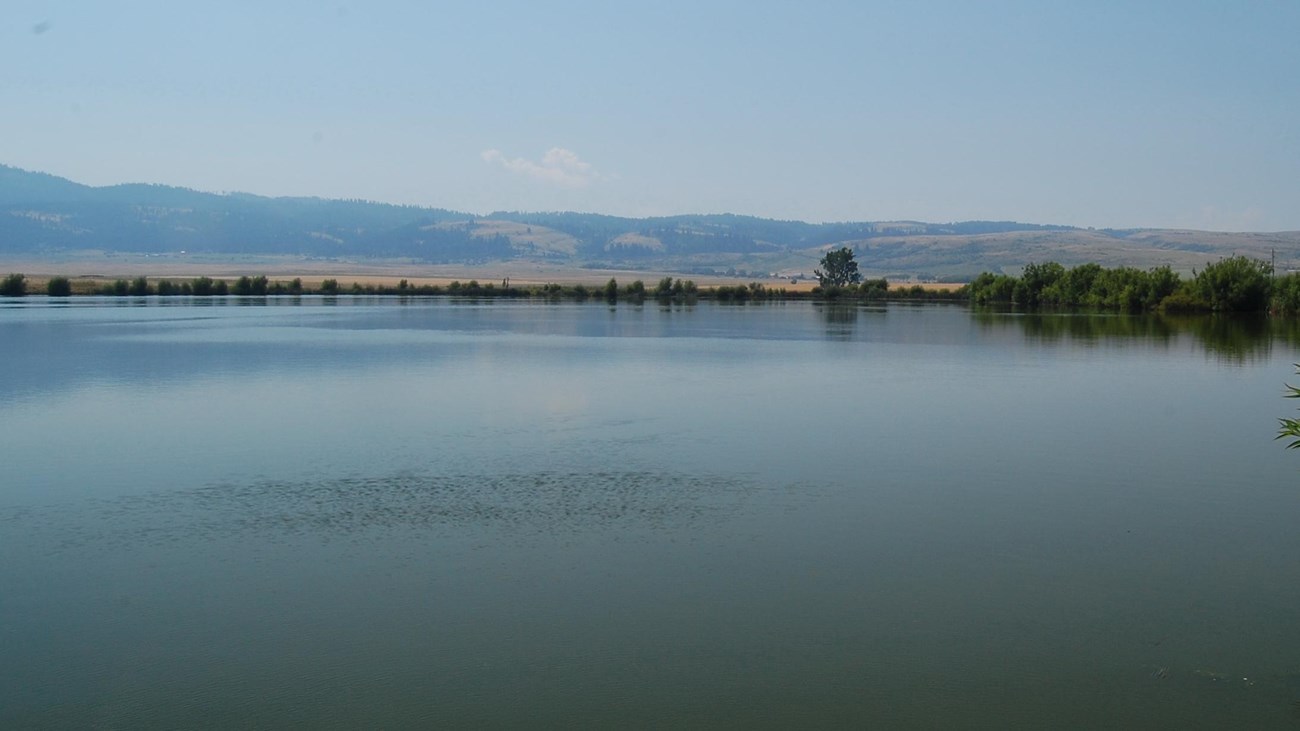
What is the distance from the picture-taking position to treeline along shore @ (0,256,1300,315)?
55656 mm

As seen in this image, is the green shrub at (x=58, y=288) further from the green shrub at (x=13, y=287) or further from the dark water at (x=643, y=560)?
the dark water at (x=643, y=560)

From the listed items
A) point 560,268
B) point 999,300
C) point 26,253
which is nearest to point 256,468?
point 999,300

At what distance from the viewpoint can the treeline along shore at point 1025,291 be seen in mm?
55656

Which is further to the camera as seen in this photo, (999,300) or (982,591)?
(999,300)

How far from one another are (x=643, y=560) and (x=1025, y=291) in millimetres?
70014

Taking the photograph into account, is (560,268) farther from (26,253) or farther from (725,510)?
(725,510)

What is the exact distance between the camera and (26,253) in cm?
19412

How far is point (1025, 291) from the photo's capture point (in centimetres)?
7388

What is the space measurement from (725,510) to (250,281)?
264 ft

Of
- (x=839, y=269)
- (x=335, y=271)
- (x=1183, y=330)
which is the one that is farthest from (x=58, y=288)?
(x=335, y=271)

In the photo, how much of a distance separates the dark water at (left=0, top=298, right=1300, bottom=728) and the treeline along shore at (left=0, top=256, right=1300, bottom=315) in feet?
137

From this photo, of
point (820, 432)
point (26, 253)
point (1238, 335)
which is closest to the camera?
point (820, 432)

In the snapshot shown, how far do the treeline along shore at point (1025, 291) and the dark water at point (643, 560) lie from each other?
41779 millimetres

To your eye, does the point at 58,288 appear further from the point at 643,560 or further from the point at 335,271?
the point at 335,271
